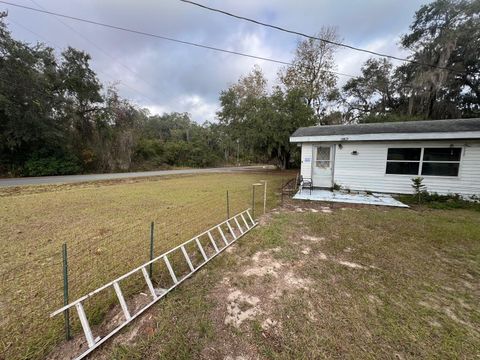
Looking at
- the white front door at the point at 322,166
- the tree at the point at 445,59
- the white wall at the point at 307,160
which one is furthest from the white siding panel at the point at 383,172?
the tree at the point at 445,59

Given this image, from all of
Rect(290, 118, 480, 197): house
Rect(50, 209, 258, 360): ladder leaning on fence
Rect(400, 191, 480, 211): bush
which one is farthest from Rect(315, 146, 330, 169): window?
Rect(50, 209, 258, 360): ladder leaning on fence

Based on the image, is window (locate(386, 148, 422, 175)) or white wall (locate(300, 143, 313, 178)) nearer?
window (locate(386, 148, 422, 175))

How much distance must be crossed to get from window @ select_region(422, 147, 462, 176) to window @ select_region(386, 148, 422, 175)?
230 millimetres

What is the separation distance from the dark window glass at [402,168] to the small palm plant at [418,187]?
300mm

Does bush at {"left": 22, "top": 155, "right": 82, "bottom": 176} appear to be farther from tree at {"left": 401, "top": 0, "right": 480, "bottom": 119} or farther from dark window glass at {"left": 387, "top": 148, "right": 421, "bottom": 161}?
tree at {"left": 401, "top": 0, "right": 480, "bottom": 119}

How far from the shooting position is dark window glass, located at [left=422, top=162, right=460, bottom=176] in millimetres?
6977

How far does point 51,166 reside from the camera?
15273 mm

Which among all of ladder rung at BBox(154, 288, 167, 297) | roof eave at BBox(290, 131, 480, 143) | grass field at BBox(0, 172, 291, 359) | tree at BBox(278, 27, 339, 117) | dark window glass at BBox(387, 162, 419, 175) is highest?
tree at BBox(278, 27, 339, 117)

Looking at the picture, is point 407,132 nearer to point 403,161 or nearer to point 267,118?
point 403,161

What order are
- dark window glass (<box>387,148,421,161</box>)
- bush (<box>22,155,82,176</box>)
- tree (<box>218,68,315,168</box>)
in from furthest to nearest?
tree (<box>218,68,315,168</box>) → bush (<box>22,155,82,176</box>) → dark window glass (<box>387,148,421,161</box>)

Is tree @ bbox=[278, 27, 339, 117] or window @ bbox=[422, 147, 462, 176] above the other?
tree @ bbox=[278, 27, 339, 117]

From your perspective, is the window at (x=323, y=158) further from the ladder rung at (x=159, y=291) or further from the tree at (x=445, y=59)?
the tree at (x=445, y=59)

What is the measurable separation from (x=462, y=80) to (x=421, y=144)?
1439 cm

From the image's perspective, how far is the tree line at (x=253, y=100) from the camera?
44.7 feet
